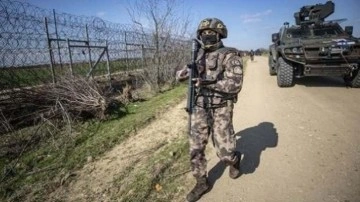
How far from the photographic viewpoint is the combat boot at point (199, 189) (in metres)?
2.89

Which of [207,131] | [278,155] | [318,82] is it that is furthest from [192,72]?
[318,82]

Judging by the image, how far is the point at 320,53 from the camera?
739cm

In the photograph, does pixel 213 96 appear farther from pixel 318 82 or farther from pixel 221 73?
pixel 318 82

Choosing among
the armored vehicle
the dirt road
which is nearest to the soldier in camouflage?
the dirt road

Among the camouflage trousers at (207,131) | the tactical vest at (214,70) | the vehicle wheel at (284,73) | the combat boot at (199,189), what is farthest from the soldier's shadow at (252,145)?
the vehicle wheel at (284,73)

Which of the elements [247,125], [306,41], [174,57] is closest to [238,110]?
[247,125]

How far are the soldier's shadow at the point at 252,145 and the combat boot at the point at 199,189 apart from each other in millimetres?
254

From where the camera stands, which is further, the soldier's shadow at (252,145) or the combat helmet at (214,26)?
the soldier's shadow at (252,145)

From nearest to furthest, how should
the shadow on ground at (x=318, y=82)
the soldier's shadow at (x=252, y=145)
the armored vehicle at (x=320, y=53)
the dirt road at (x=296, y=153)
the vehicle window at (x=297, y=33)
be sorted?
1. the dirt road at (x=296, y=153)
2. the soldier's shadow at (x=252, y=145)
3. the armored vehicle at (x=320, y=53)
4. the shadow on ground at (x=318, y=82)
5. the vehicle window at (x=297, y=33)

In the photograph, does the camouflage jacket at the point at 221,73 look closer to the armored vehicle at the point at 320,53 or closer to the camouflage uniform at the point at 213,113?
the camouflage uniform at the point at 213,113

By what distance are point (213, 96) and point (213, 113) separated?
0.61 feet

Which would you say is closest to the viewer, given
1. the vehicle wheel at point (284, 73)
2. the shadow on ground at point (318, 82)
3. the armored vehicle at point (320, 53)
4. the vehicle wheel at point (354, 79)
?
the armored vehicle at point (320, 53)

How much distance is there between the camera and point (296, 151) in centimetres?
388

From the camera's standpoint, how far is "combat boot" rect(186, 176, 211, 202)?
2891 mm
